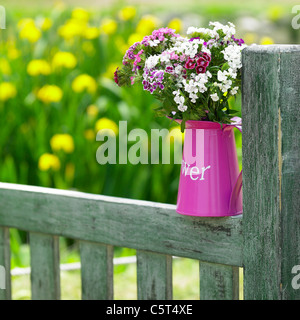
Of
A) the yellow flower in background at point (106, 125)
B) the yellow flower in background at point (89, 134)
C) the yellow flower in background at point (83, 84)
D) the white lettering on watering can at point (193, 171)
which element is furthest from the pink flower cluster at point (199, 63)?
the yellow flower in background at point (83, 84)

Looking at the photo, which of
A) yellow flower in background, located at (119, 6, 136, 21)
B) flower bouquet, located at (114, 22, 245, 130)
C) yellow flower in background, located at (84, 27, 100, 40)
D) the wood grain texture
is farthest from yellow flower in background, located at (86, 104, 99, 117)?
flower bouquet, located at (114, 22, 245, 130)

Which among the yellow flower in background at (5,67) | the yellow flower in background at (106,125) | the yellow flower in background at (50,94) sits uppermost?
the yellow flower in background at (5,67)

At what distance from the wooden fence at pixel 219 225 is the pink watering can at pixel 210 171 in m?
0.05

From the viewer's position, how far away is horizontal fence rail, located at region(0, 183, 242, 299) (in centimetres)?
159

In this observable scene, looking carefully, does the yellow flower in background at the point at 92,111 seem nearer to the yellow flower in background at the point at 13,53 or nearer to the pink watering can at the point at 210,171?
the yellow flower in background at the point at 13,53

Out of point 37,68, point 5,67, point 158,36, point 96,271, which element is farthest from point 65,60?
point 158,36

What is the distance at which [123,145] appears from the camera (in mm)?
2977

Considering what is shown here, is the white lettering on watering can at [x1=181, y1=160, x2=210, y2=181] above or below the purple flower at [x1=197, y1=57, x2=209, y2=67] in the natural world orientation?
below

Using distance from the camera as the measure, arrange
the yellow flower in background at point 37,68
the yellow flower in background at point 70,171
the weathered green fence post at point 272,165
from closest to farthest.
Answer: the weathered green fence post at point 272,165 < the yellow flower in background at point 70,171 < the yellow flower in background at point 37,68

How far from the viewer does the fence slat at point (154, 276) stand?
5.52 feet

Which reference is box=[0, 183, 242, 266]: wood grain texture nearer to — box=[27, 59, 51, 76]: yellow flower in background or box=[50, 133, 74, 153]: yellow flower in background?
box=[50, 133, 74, 153]: yellow flower in background

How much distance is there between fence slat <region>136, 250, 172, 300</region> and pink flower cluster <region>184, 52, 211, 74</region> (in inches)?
20.8

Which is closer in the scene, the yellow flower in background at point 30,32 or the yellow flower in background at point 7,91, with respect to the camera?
the yellow flower in background at point 7,91
